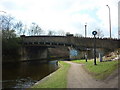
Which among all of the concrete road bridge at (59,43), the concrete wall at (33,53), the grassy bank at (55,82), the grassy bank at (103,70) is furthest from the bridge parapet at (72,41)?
the grassy bank at (55,82)

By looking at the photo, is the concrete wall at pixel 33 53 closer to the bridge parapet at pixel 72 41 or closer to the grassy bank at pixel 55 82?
the bridge parapet at pixel 72 41

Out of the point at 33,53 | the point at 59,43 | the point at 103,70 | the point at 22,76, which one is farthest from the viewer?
the point at 33,53

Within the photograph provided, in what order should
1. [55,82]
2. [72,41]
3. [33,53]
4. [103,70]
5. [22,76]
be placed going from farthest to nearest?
[33,53], [72,41], [22,76], [103,70], [55,82]

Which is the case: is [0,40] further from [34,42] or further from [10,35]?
[34,42]

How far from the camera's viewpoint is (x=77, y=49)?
62500mm

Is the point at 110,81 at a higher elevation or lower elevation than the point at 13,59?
higher

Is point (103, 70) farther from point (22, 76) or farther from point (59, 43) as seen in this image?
point (59, 43)

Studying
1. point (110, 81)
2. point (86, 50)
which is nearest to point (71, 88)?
point (110, 81)

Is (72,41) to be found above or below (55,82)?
above

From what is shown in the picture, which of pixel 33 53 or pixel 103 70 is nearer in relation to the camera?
pixel 103 70

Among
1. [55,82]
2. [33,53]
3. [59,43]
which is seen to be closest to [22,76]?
[55,82]

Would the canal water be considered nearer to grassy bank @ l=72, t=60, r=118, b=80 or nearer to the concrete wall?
grassy bank @ l=72, t=60, r=118, b=80

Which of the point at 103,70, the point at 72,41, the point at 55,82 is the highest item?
the point at 72,41

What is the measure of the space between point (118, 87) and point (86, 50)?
165ft
